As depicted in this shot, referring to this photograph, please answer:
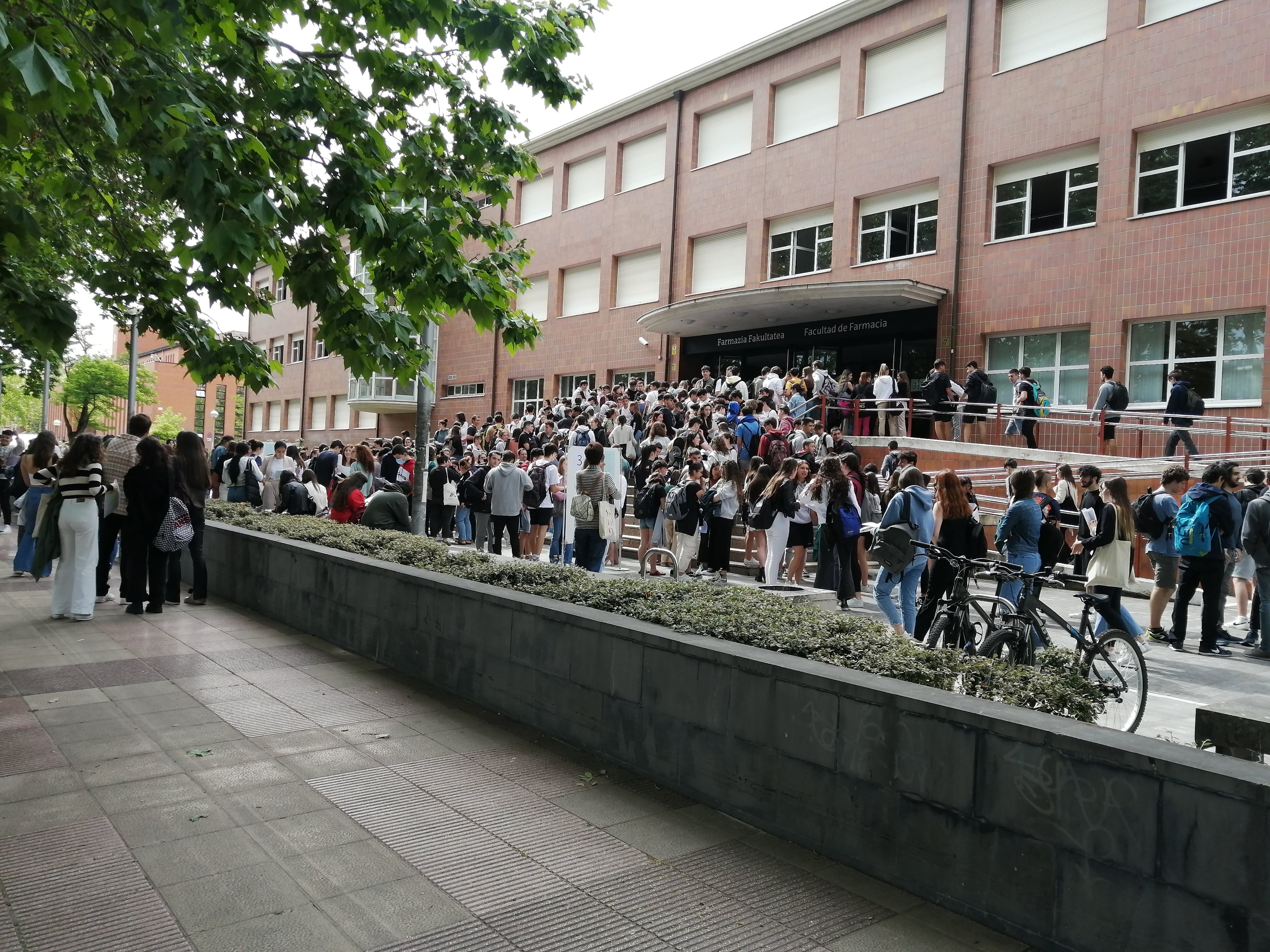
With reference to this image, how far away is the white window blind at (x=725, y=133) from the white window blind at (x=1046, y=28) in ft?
24.2

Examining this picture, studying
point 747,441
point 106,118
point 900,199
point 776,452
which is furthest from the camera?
point 900,199

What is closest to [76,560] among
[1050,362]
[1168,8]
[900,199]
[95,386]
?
[1050,362]

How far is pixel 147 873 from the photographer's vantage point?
3936 mm

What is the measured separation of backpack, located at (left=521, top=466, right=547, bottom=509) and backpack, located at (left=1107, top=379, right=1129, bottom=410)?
1006 centimetres

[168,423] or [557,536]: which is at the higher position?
[168,423]

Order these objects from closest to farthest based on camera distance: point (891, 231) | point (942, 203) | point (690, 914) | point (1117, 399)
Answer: point (690, 914) → point (1117, 399) → point (942, 203) → point (891, 231)

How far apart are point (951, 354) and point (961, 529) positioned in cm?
1452

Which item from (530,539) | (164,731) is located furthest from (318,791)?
(530,539)

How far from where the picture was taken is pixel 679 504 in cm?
1309

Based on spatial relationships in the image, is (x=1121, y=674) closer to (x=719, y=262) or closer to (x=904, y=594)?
(x=904, y=594)

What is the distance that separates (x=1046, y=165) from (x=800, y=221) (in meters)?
6.57

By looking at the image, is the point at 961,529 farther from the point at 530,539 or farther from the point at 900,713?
the point at 530,539

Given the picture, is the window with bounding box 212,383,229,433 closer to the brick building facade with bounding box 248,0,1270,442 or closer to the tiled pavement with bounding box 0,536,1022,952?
the brick building facade with bounding box 248,0,1270,442

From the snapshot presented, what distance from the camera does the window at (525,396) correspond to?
33.8 meters
